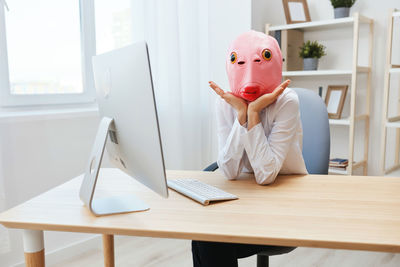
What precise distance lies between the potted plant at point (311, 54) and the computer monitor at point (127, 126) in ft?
6.34

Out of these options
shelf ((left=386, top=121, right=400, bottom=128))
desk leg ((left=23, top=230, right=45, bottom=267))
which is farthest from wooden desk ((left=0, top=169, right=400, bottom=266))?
shelf ((left=386, top=121, right=400, bottom=128))

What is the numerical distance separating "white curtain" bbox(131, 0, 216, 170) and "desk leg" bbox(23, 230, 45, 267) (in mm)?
1513

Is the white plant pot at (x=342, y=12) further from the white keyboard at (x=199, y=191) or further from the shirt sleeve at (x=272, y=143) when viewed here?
the white keyboard at (x=199, y=191)

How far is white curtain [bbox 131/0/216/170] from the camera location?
2334 mm

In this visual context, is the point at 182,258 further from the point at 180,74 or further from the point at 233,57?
the point at 233,57

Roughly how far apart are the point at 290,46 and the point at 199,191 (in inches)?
78.1

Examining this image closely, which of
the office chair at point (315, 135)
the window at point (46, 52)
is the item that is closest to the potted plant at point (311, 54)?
the office chair at point (315, 135)

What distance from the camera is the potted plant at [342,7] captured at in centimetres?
250

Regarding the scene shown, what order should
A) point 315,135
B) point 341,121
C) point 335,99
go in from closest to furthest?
point 315,135
point 341,121
point 335,99

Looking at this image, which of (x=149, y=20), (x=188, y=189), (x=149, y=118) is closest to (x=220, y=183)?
(x=188, y=189)

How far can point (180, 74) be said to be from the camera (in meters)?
2.47

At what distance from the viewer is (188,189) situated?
1086mm

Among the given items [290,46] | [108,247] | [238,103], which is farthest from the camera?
[290,46]

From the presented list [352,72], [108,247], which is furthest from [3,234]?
[352,72]
